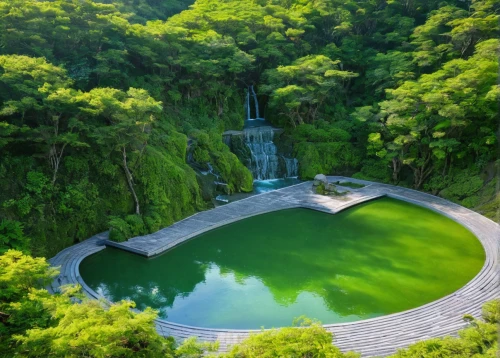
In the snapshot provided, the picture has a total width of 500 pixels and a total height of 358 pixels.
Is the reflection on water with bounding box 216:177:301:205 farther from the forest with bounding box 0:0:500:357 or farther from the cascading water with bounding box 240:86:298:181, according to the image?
the forest with bounding box 0:0:500:357

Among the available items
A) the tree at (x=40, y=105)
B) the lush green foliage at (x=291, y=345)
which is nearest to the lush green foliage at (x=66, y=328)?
the lush green foliage at (x=291, y=345)

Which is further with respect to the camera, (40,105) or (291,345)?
(40,105)

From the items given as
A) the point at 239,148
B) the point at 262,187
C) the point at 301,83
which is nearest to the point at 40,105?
the point at 239,148

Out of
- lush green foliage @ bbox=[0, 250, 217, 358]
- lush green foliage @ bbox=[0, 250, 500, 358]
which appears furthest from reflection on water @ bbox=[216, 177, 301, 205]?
lush green foliage @ bbox=[0, 250, 500, 358]

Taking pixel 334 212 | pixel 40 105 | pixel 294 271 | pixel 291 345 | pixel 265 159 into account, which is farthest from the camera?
pixel 265 159

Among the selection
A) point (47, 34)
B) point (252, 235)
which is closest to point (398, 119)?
point (252, 235)

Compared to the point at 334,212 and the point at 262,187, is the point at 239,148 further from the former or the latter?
the point at 334,212
